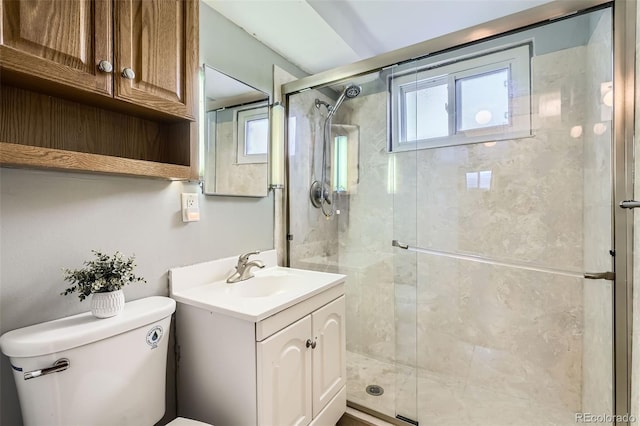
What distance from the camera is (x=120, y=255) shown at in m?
1.12

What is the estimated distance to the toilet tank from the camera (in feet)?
2.65

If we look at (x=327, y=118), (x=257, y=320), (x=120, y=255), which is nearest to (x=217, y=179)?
(x=120, y=255)

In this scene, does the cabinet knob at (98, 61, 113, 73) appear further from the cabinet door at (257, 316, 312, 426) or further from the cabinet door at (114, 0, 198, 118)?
the cabinet door at (257, 316, 312, 426)

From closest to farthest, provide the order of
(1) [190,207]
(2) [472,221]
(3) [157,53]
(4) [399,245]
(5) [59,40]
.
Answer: (5) [59,40], (3) [157,53], (1) [190,207], (2) [472,221], (4) [399,245]

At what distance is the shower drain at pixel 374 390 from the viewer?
1807 millimetres

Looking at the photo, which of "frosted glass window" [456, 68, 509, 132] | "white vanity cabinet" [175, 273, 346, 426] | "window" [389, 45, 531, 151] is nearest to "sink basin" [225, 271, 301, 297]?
"white vanity cabinet" [175, 273, 346, 426]

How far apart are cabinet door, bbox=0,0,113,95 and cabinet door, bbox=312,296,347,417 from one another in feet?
3.99

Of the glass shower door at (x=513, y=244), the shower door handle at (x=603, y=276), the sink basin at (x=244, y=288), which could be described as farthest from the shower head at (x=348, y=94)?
the shower door handle at (x=603, y=276)

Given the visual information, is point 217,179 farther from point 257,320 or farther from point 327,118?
point 327,118

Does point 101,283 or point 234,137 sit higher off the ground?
point 234,137

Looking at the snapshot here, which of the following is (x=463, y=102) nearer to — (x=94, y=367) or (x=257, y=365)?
(x=257, y=365)

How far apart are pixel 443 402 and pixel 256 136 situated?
196cm

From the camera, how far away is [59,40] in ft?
2.72

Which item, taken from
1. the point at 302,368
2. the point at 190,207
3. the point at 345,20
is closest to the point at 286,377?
the point at 302,368
